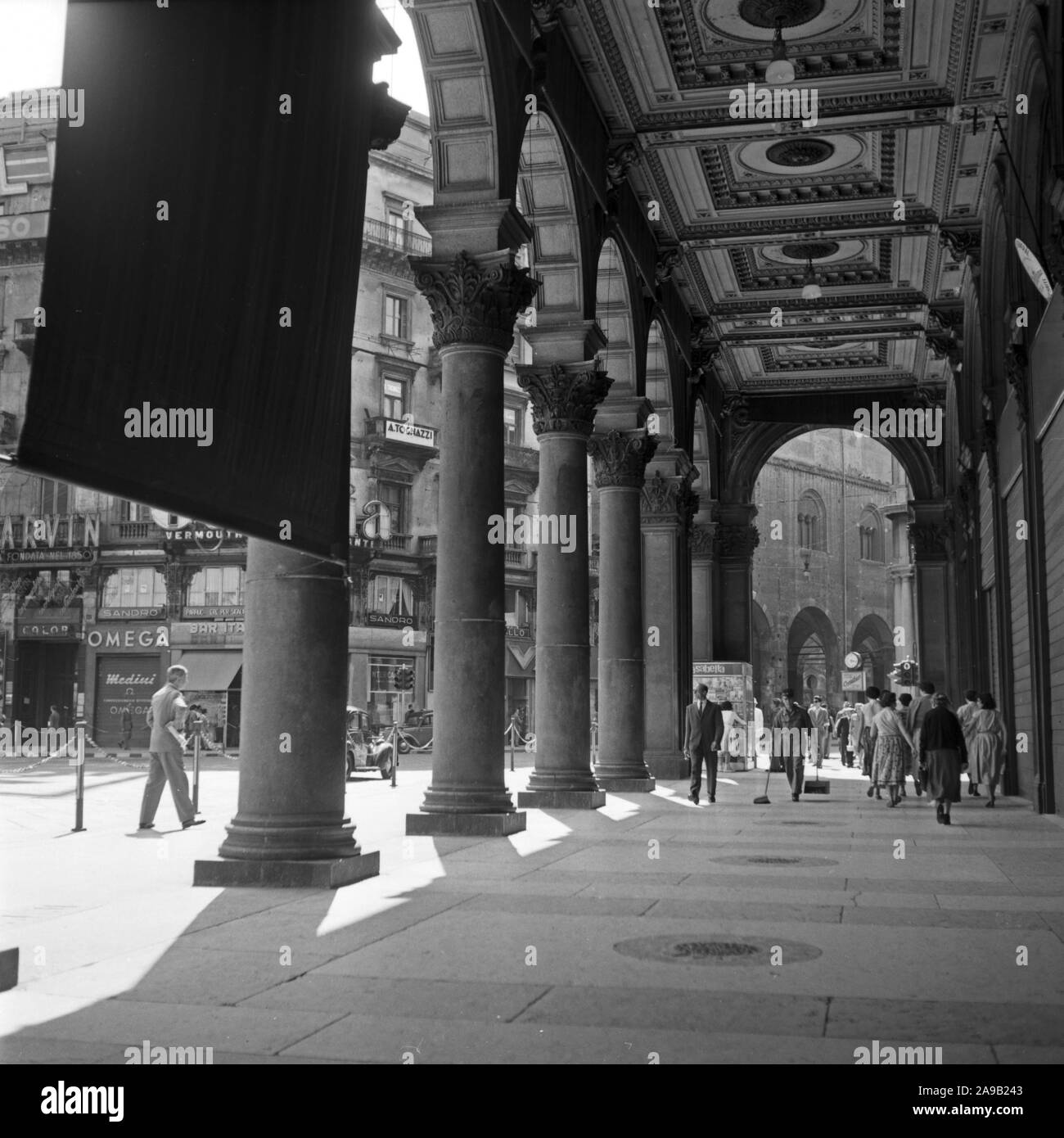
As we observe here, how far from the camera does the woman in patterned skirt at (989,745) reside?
1802 cm

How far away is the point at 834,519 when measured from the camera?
228 ft

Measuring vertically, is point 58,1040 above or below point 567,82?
below

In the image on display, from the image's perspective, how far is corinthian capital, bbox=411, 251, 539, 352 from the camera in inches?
531

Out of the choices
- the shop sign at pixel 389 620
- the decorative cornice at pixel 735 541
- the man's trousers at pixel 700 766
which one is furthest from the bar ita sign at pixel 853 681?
the man's trousers at pixel 700 766

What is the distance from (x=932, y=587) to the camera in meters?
32.8

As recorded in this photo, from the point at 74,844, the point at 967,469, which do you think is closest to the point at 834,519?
the point at 967,469

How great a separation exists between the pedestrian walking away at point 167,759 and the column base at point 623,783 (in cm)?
774

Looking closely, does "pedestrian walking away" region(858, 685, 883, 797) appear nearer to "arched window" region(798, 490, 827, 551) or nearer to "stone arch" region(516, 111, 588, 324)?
"stone arch" region(516, 111, 588, 324)

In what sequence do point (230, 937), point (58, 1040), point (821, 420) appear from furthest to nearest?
point (821, 420), point (230, 937), point (58, 1040)

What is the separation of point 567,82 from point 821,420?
1850 cm

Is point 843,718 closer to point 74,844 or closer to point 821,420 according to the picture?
point 821,420

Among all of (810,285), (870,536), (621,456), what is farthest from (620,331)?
(870,536)

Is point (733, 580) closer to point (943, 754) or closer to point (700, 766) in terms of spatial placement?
point (700, 766)

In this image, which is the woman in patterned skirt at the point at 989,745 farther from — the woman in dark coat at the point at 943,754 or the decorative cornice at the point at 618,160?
the decorative cornice at the point at 618,160
